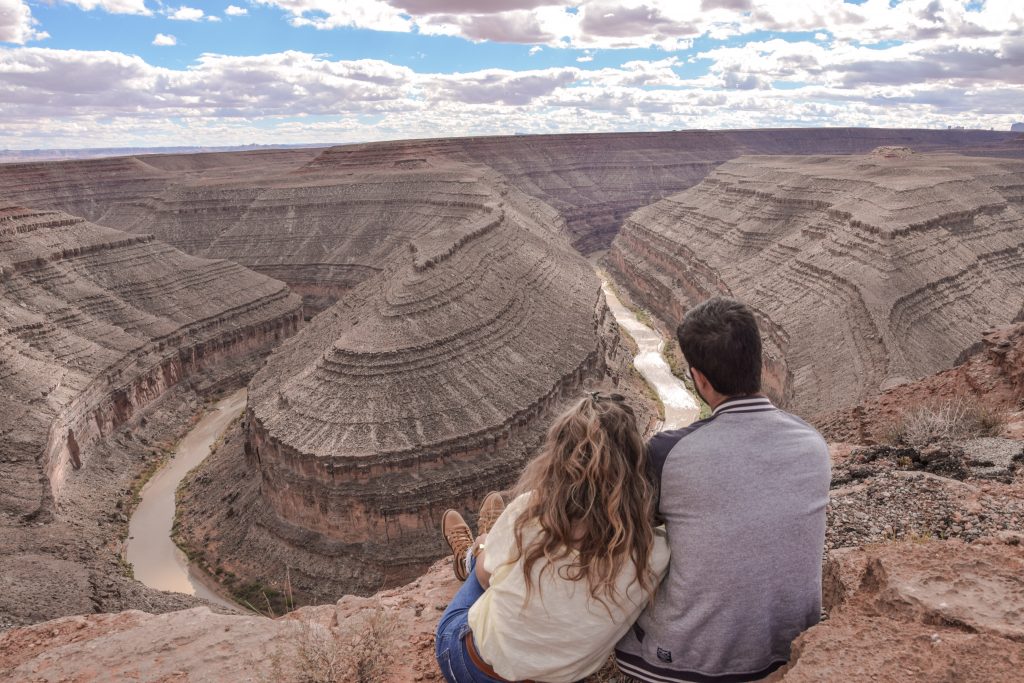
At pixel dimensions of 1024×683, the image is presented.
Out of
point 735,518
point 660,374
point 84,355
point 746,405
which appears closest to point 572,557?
point 735,518

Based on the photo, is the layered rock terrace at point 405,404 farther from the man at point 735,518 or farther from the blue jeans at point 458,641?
the man at point 735,518

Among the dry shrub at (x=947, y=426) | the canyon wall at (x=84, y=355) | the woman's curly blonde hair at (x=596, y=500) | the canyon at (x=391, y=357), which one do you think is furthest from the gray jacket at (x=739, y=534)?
the canyon wall at (x=84, y=355)

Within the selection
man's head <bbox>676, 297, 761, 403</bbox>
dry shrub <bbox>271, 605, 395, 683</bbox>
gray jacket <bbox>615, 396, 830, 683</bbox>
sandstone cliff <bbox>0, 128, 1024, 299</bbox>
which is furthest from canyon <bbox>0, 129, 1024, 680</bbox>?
man's head <bbox>676, 297, 761, 403</bbox>

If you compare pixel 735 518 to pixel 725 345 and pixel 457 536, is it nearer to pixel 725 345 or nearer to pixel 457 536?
pixel 725 345

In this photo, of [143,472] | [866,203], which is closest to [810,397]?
[866,203]

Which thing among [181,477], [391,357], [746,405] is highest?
[746,405]

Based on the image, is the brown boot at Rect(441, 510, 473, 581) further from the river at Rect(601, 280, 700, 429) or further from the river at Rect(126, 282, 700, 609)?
the river at Rect(601, 280, 700, 429)
